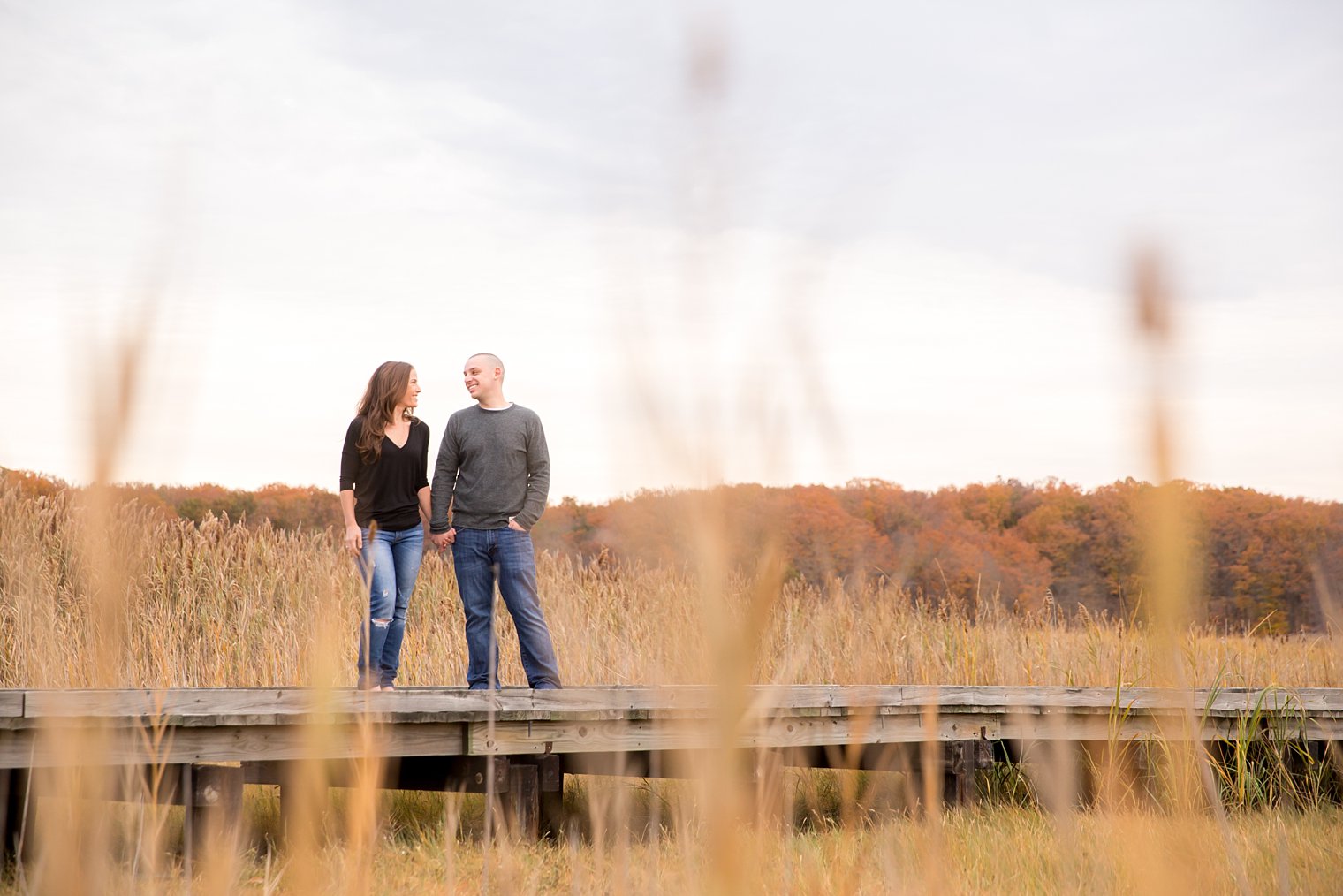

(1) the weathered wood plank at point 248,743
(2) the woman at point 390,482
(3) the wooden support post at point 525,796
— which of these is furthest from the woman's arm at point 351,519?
(3) the wooden support post at point 525,796

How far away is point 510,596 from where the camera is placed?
185 inches

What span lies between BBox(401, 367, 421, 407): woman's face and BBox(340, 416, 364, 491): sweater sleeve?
0.70ft

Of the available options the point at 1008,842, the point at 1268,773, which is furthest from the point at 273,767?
the point at 1268,773

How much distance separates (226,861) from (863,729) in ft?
1.47

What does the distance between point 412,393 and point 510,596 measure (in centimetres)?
101

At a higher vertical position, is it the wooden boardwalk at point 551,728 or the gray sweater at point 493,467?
the gray sweater at point 493,467

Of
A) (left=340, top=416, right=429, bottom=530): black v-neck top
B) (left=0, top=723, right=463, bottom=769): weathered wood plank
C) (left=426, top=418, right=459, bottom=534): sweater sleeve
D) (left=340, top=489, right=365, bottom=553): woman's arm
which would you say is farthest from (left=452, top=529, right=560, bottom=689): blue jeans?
(left=0, top=723, right=463, bottom=769): weathered wood plank

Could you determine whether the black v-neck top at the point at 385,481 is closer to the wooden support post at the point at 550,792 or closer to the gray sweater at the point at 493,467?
the gray sweater at the point at 493,467

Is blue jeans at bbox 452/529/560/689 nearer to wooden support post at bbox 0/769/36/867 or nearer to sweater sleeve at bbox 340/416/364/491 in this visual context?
sweater sleeve at bbox 340/416/364/491

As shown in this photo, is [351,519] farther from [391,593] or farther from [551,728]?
[551,728]

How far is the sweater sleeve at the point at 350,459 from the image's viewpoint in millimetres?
4648

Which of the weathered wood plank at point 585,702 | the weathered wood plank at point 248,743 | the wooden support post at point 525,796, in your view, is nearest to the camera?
the weathered wood plank at point 585,702

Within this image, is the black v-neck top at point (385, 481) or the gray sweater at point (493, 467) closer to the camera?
the black v-neck top at point (385, 481)

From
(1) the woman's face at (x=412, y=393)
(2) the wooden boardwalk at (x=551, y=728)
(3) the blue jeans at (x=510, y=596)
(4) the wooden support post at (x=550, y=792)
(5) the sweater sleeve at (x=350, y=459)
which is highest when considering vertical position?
(1) the woman's face at (x=412, y=393)
